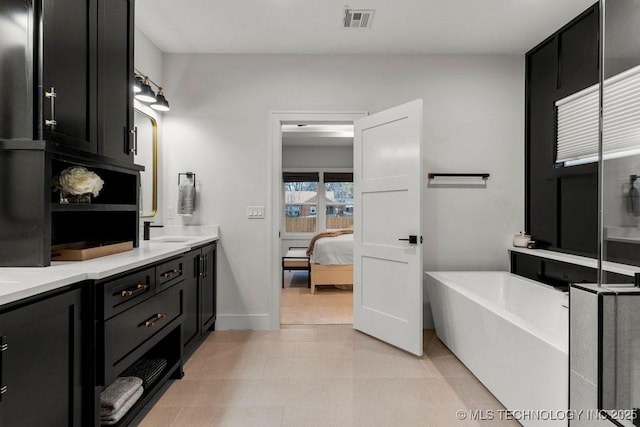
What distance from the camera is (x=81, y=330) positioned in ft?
4.79

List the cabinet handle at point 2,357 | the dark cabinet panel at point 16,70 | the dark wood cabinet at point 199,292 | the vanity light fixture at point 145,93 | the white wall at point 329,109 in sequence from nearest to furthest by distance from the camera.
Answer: the cabinet handle at point 2,357 → the dark cabinet panel at point 16,70 → the dark wood cabinet at point 199,292 → the vanity light fixture at point 145,93 → the white wall at point 329,109

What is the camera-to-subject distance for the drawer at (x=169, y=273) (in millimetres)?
2094

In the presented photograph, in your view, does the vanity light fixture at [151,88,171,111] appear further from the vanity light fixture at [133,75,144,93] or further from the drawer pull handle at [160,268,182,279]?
the drawer pull handle at [160,268,182,279]

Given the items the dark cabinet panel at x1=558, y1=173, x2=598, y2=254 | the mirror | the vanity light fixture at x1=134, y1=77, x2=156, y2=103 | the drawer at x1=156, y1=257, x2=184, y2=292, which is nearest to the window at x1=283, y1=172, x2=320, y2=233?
the mirror

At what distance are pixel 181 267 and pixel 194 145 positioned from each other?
1.55 meters

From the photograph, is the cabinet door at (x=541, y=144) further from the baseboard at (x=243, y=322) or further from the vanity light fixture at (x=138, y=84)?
the vanity light fixture at (x=138, y=84)

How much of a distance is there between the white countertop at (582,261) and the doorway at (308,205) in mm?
1868

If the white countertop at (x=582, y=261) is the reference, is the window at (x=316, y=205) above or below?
above

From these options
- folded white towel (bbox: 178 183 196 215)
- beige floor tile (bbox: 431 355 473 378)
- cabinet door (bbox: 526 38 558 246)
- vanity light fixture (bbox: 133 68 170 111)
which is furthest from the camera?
folded white towel (bbox: 178 183 196 215)

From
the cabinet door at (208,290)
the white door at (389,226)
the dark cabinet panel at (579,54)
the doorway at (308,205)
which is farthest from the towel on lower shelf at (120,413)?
the dark cabinet panel at (579,54)

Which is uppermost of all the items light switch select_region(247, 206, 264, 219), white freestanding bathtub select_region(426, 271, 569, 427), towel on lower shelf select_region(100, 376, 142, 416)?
light switch select_region(247, 206, 264, 219)

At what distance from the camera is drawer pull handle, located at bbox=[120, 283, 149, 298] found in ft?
5.56

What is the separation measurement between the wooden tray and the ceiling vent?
92.9 inches

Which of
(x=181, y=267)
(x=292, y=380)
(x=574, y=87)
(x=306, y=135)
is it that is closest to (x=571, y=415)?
(x=292, y=380)
